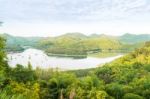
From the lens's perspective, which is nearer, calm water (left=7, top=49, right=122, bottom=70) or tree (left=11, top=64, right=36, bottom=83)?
tree (left=11, top=64, right=36, bottom=83)

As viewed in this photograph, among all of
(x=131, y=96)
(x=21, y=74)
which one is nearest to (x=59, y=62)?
(x=131, y=96)

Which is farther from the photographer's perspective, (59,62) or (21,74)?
(59,62)

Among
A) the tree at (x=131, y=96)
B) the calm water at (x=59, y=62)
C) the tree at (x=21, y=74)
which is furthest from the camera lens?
the calm water at (x=59, y=62)

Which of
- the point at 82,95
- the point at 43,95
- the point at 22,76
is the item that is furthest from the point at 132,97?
the point at 22,76

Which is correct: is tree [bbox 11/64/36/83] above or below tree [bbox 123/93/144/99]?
above

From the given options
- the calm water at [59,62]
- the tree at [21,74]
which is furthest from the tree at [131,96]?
the calm water at [59,62]

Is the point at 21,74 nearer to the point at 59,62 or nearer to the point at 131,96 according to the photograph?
the point at 131,96

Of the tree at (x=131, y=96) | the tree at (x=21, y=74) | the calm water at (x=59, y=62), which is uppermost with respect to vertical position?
the tree at (x=21, y=74)

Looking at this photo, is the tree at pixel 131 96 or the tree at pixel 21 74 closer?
the tree at pixel 21 74

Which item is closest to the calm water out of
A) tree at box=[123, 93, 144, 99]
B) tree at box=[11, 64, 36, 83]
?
tree at box=[123, 93, 144, 99]

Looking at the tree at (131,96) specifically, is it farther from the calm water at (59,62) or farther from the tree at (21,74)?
the calm water at (59,62)

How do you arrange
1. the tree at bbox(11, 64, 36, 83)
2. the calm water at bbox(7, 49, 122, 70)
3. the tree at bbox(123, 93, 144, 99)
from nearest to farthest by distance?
the tree at bbox(11, 64, 36, 83) → the tree at bbox(123, 93, 144, 99) → the calm water at bbox(7, 49, 122, 70)

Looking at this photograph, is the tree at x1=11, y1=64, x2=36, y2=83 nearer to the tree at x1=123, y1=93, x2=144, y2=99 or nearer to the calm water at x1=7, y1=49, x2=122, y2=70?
the tree at x1=123, y1=93, x2=144, y2=99
